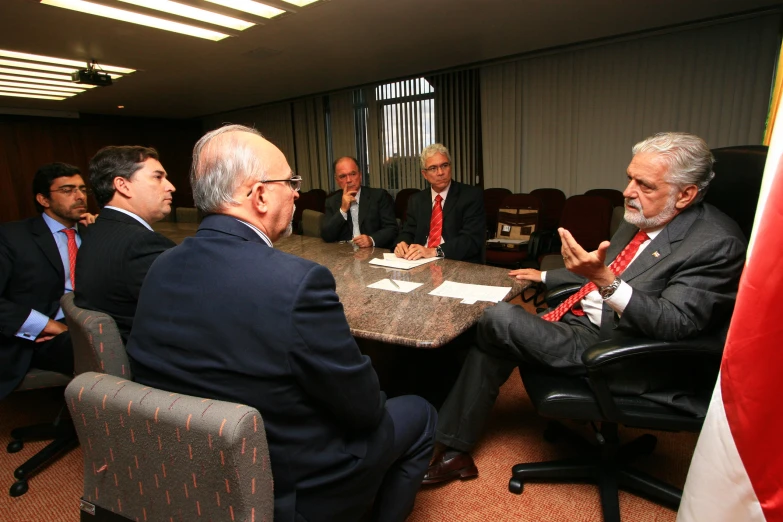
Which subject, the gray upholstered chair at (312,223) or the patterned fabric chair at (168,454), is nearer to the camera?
the patterned fabric chair at (168,454)

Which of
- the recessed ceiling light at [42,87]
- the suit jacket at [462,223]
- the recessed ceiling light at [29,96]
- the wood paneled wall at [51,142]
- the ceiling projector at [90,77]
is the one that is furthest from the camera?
the wood paneled wall at [51,142]

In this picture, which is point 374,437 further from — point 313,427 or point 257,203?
point 257,203

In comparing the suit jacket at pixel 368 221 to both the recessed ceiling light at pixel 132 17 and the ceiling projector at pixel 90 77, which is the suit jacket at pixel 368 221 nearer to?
the recessed ceiling light at pixel 132 17

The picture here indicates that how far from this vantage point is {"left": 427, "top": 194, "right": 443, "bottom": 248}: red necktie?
309 cm

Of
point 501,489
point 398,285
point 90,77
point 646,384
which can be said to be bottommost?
point 501,489

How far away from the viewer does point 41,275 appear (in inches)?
84.5

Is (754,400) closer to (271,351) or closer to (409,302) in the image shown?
(271,351)

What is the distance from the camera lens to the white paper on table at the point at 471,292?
1734mm

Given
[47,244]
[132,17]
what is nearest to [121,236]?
[47,244]

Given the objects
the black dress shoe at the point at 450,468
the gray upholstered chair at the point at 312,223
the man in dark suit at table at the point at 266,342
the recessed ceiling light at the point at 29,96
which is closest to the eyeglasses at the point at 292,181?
the man in dark suit at table at the point at 266,342

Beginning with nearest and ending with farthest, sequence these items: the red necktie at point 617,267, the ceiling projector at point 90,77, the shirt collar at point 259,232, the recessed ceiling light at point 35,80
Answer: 1. the shirt collar at point 259,232
2. the red necktie at point 617,267
3. the ceiling projector at point 90,77
4. the recessed ceiling light at point 35,80

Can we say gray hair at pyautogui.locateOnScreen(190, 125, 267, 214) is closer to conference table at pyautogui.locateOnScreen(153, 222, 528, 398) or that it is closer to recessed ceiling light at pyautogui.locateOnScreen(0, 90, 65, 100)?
conference table at pyautogui.locateOnScreen(153, 222, 528, 398)

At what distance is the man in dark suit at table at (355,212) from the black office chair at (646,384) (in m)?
2.06

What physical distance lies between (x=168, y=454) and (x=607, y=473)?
1566 mm
